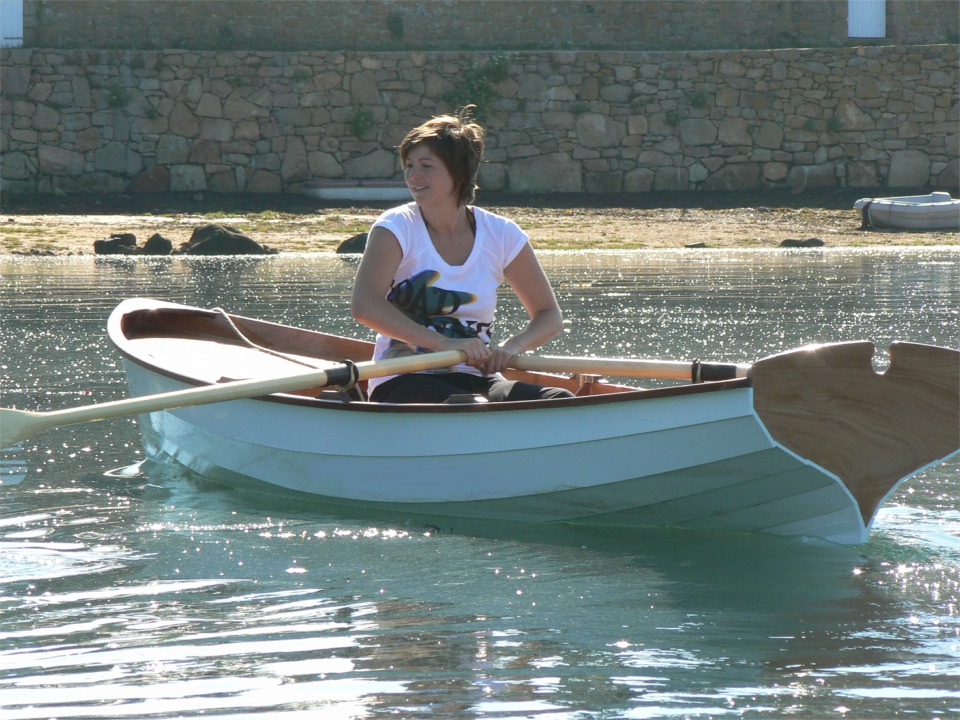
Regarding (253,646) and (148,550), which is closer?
(253,646)

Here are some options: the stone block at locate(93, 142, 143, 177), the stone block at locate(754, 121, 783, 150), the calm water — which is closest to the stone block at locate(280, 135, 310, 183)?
the stone block at locate(93, 142, 143, 177)

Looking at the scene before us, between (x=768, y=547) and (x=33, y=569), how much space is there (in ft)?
6.86

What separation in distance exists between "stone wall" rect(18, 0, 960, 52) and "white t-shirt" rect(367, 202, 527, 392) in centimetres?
1710

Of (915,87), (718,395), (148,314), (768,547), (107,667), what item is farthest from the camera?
(915,87)

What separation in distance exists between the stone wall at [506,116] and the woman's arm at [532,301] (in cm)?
1577

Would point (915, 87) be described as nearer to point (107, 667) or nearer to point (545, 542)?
point (545, 542)

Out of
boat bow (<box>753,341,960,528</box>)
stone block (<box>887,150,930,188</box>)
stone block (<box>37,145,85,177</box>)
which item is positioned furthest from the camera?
stone block (<box>887,150,930,188</box>)

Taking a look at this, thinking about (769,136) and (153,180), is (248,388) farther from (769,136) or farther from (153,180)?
(769,136)

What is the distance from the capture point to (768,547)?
380 cm

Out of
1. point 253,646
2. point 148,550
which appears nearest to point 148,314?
point 148,550

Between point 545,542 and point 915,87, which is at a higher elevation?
point 915,87

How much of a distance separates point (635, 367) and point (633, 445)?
49cm

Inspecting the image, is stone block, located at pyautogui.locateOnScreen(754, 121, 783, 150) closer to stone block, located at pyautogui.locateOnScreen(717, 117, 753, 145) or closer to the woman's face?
stone block, located at pyautogui.locateOnScreen(717, 117, 753, 145)

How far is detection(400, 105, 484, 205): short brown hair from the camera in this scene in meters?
4.09
